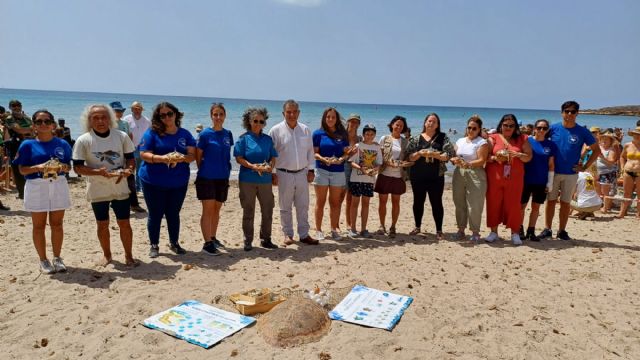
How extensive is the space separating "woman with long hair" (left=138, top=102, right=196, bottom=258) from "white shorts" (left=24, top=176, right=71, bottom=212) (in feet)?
2.90

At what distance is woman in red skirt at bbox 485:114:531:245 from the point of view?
6.21 metres

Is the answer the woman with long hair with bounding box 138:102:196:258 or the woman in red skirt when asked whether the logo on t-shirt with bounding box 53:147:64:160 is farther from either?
the woman in red skirt

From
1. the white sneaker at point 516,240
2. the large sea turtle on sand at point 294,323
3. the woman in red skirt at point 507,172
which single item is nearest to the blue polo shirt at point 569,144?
the woman in red skirt at point 507,172

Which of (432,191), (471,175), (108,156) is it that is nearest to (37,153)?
(108,156)

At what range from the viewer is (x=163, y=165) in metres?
5.23

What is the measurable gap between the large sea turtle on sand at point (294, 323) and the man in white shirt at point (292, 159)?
7.72 ft

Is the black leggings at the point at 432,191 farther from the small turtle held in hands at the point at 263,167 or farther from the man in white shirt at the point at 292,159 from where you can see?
the small turtle held in hands at the point at 263,167

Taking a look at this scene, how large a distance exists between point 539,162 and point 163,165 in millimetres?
5353

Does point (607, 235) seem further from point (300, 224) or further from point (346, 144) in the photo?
point (300, 224)

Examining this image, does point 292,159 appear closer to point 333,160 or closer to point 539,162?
point 333,160

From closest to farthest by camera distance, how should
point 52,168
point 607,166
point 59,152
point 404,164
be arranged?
point 52,168 < point 59,152 < point 404,164 < point 607,166

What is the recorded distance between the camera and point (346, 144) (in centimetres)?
646

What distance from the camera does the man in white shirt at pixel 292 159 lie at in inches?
236

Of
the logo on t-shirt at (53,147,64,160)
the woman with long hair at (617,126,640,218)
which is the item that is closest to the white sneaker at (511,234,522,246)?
the woman with long hair at (617,126,640,218)
